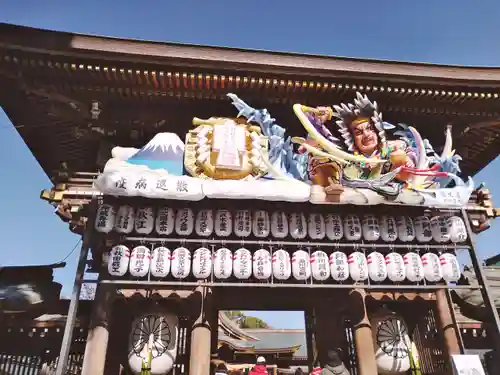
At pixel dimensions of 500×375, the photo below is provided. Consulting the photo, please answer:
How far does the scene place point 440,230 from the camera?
31.6ft

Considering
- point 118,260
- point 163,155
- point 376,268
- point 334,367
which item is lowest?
point 334,367

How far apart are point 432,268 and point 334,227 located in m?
2.30

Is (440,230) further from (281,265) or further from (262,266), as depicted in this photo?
(262,266)

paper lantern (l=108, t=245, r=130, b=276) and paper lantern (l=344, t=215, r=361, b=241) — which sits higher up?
paper lantern (l=344, t=215, r=361, b=241)

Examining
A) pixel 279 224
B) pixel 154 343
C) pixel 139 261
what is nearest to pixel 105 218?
pixel 139 261

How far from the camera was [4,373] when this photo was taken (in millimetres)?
10031

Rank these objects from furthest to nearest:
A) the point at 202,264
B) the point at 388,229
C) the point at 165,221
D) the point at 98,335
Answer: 1. the point at 388,229
2. the point at 165,221
3. the point at 202,264
4. the point at 98,335

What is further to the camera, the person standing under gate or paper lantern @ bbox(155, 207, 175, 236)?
paper lantern @ bbox(155, 207, 175, 236)

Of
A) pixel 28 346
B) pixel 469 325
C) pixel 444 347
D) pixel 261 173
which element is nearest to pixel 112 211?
pixel 261 173

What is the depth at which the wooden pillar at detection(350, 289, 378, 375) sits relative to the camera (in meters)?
8.33

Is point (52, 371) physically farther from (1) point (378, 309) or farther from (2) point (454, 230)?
(2) point (454, 230)

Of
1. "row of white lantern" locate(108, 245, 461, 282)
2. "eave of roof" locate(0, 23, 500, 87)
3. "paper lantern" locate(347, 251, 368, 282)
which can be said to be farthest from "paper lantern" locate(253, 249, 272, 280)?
"eave of roof" locate(0, 23, 500, 87)

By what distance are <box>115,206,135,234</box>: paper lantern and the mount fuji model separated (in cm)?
104

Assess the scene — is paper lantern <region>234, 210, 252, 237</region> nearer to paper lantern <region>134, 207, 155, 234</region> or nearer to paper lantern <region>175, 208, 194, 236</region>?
paper lantern <region>175, 208, 194, 236</region>
